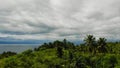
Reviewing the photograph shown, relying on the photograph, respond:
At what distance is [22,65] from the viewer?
433ft

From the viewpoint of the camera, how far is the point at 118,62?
132000 mm

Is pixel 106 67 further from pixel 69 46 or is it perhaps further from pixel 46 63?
pixel 69 46

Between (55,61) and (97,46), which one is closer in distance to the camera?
(97,46)

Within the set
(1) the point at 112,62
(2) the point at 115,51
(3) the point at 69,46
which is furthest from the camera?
(3) the point at 69,46

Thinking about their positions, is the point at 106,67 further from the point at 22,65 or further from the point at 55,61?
the point at 22,65

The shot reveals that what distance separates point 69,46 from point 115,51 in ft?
133

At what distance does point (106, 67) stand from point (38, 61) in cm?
4422

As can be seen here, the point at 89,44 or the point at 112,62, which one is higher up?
the point at 89,44

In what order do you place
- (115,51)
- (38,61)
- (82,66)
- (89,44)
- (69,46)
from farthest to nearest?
(69,46) < (115,51) < (38,61) < (89,44) < (82,66)

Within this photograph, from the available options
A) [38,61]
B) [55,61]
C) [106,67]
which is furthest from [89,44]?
[38,61]

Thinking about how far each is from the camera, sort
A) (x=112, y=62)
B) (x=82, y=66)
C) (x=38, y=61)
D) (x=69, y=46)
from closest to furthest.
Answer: (x=82, y=66) → (x=112, y=62) → (x=38, y=61) → (x=69, y=46)

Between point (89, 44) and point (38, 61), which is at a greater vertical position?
point (89, 44)

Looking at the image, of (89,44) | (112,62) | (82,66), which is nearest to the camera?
(82,66)

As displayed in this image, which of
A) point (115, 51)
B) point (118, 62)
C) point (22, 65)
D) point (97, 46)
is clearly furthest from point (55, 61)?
point (115, 51)
